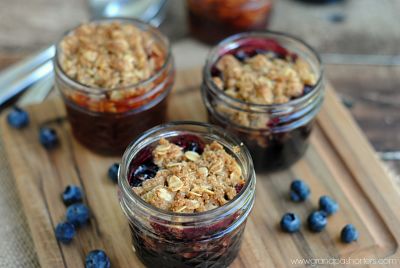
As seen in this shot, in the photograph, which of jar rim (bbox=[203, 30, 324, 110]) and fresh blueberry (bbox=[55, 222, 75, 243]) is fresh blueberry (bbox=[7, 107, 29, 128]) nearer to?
fresh blueberry (bbox=[55, 222, 75, 243])

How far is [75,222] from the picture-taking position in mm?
1775

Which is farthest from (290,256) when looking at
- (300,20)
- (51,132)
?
(300,20)

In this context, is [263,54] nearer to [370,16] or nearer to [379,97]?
[379,97]

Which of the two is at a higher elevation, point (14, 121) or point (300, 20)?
point (14, 121)

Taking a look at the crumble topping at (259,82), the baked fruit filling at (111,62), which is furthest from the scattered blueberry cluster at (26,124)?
the crumble topping at (259,82)

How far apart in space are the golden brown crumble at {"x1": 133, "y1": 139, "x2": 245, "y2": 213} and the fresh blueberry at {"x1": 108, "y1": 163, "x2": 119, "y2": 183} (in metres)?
0.28

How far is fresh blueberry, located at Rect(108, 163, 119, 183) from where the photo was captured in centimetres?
191

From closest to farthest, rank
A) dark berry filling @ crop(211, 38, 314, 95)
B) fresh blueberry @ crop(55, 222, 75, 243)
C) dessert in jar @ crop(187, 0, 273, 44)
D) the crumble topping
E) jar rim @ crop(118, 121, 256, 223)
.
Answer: jar rim @ crop(118, 121, 256, 223)
fresh blueberry @ crop(55, 222, 75, 243)
the crumble topping
dark berry filling @ crop(211, 38, 314, 95)
dessert in jar @ crop(187, 0, 273, 44)

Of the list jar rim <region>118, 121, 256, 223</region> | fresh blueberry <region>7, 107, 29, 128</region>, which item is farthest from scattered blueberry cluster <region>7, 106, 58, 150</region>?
jar rim <region>118, 121, 256, 223</region>

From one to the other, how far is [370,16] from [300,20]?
0.35 m

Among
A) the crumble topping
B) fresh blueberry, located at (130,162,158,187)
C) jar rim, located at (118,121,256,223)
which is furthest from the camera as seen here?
the crumble topping

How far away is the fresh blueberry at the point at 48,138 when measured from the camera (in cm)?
203

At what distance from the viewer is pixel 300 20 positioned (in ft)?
9.33

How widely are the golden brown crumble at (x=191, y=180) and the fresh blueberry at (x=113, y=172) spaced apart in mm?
277
